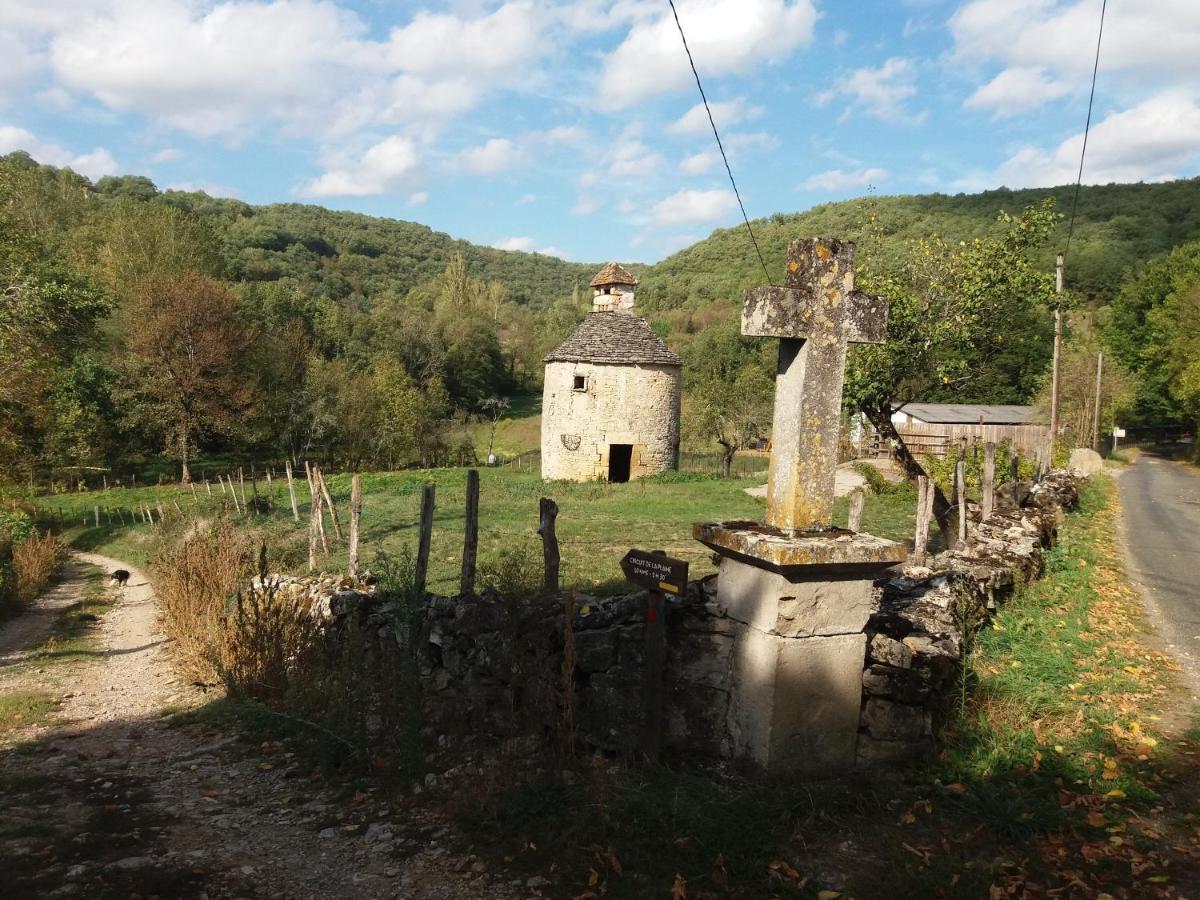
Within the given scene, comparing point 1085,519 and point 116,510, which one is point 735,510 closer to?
point 1085,519

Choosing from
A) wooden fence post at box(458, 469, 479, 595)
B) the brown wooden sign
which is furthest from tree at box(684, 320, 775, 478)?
the brown wooden sign

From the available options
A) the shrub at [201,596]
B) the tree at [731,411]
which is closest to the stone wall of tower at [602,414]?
the tree at [731,411]

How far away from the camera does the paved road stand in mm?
8078

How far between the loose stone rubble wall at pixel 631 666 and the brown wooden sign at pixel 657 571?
0.93 ft

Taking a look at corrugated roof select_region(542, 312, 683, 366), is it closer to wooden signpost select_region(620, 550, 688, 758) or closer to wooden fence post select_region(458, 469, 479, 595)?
wooden fence post select_region(458, 469, 479, 595)

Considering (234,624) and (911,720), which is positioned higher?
(911,720)

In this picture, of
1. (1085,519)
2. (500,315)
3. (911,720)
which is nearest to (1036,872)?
(911,720)

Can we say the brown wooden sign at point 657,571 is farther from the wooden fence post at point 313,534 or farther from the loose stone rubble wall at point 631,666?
the wooden fence post at point 313,534

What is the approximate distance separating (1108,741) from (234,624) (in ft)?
27.2

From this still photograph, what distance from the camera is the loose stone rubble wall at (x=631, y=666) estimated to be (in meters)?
4.64

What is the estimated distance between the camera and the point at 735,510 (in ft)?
64.2

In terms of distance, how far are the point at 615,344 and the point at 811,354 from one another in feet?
70.8

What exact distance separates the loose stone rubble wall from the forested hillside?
7.71 meters

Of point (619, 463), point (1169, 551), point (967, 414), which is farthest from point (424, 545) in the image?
point (967, 414)
